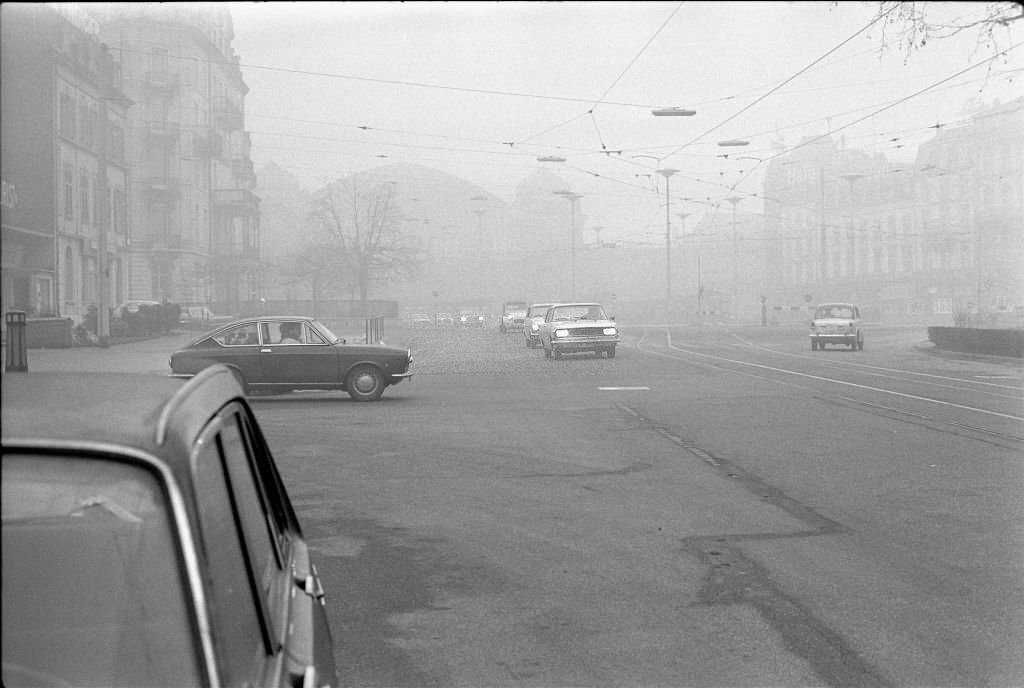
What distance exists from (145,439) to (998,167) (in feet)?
165

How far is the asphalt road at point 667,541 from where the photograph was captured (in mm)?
5098

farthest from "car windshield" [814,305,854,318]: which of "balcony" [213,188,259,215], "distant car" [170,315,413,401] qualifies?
"distant car" [170,315,413,401]

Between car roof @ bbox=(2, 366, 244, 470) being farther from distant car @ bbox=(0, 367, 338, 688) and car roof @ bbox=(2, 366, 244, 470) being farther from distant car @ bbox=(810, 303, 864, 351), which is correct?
distant car @ bbox=(810, 303, 864, 351)

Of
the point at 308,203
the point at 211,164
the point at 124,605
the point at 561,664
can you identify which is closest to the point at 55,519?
the point at 124,605

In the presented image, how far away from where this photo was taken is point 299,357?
18.6 metres

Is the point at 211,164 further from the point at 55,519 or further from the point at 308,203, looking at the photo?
the point at 55,519

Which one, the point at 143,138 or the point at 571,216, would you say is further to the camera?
the point at 571,216

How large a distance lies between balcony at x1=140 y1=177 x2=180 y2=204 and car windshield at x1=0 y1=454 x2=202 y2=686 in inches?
1184

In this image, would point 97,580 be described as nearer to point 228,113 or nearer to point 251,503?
point 251,503

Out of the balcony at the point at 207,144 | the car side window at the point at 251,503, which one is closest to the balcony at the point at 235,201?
the balcony at the point at 207,144

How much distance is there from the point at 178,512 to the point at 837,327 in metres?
38.8

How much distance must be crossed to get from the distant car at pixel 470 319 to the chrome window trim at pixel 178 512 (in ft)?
186

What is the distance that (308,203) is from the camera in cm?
3556

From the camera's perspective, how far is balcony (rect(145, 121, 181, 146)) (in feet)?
104
